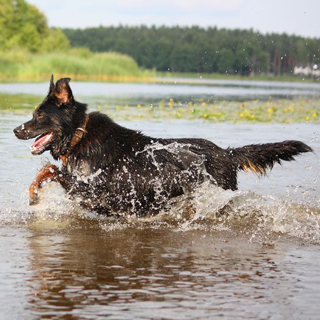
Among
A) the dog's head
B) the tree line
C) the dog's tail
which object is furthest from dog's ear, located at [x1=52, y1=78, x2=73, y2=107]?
the tree line

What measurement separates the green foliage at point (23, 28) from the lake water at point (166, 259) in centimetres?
6683

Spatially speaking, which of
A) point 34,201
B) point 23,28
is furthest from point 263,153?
point 23,28

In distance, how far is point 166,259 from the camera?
5.98 meters

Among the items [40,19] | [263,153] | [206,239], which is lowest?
[206,239]

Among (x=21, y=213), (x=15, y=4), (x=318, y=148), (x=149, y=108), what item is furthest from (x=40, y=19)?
(x=21, y=213)

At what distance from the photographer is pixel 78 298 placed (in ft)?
15.7

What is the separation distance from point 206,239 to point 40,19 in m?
84.5

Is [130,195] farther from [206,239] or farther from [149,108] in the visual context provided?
→ [149,108]

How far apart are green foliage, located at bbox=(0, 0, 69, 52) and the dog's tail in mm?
67008

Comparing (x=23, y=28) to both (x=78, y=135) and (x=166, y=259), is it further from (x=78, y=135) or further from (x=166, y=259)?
(x=166, y=259)

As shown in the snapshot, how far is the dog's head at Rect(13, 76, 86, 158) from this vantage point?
23.4 ft

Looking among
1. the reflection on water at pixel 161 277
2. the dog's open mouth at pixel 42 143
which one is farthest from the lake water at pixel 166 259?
the dog's open mouth at pixel 42 143

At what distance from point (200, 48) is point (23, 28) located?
189ft

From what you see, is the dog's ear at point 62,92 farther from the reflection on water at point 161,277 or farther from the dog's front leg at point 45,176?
the reflection on water at point 161,277
